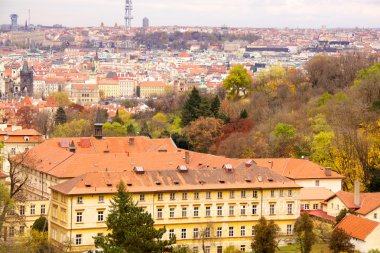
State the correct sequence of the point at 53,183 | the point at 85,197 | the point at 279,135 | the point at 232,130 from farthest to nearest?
1. the point at 232,130
2. the point at 279,135
3. the point at 53,183
4. the point at 85,197

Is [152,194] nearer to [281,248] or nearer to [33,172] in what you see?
[281,248]

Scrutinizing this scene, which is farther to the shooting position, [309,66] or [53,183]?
[309,66]

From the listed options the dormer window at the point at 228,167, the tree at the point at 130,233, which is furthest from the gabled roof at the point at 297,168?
the tree at the point at 130,233

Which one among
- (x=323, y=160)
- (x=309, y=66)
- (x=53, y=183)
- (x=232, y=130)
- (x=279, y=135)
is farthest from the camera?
(x=309, y=66)

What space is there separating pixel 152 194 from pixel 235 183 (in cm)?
330

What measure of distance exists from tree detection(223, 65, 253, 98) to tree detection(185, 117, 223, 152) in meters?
15.9

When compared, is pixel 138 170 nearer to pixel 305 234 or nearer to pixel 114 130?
pixel 305 234

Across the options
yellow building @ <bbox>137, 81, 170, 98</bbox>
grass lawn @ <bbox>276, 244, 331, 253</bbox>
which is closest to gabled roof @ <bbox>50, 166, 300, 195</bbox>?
grass lawn @ <bbox>276, 244, 331, 253</bbox>

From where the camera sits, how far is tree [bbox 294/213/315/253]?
4047 centimetres

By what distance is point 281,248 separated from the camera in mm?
44000

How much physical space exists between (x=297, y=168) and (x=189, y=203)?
8.16m

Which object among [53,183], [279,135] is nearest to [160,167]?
[53,183]

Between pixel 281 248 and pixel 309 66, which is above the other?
pixel 309 66

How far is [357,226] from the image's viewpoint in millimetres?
42312
